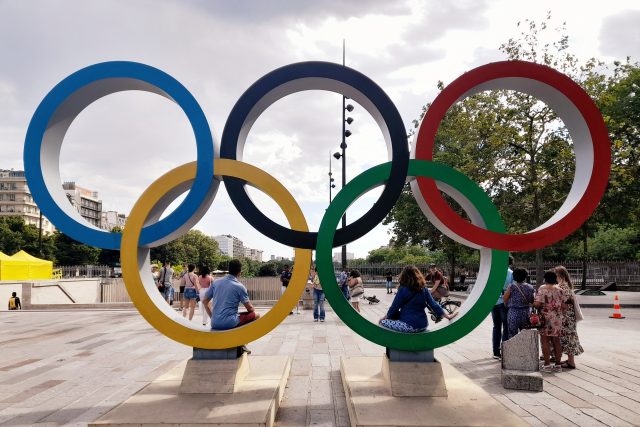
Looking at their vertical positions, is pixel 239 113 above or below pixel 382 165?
above

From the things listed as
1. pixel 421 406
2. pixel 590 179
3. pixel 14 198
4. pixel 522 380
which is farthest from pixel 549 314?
pixel 14 198

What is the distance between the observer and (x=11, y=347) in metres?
9.67

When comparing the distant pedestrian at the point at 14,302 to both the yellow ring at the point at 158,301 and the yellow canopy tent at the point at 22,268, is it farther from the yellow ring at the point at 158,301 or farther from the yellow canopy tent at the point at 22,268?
the yellow ring at the point at 158,301

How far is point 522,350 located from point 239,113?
17.8ft

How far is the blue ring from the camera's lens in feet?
18.4

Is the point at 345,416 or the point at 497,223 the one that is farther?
the point at 497,223

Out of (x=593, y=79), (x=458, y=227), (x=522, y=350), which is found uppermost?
(x=593, y=79)

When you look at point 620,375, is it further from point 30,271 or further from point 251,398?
point 30,271

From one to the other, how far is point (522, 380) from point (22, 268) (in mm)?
25571

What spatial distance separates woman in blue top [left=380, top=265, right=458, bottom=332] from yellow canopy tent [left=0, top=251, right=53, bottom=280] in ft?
77.7

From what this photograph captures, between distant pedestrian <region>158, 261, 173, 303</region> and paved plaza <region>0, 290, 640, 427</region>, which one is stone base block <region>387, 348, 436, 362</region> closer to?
paved plaza <region>0, 290, 640, 427</region>

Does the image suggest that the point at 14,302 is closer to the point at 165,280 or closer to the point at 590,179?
the point at 165,280

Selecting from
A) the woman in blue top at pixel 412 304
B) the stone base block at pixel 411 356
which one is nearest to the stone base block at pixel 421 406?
the stone base block at pixel 411 356

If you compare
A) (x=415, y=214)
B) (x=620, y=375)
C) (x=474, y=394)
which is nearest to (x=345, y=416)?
(x=474, y=394)
